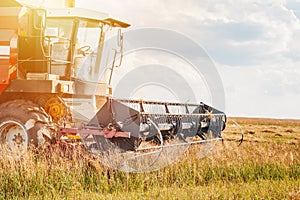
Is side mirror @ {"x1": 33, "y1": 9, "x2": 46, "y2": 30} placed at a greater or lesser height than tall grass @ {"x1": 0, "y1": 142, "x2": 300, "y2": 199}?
greater

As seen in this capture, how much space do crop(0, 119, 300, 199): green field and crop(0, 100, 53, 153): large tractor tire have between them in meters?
0.41

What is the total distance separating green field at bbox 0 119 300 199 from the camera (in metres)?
6.25

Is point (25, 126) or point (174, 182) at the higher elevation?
point (25, 126)

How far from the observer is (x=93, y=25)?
9789 millimetres

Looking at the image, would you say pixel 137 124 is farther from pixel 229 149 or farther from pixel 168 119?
pixel 229 149

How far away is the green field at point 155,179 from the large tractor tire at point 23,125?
405mm

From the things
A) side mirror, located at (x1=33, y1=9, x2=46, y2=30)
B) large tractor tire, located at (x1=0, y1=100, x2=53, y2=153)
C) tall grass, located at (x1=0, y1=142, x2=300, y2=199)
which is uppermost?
side mirror, located at (x1=33, y1=9, x2=46, y2=30)

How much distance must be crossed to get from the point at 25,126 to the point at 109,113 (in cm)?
153

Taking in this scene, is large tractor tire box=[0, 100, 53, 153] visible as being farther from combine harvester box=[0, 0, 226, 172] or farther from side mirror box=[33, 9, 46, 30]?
side mirror box=[33, 9, 46, 30]

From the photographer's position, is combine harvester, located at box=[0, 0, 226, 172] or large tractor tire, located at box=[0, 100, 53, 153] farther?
large tractor tire, located at box=[0, 100, 53, 153]

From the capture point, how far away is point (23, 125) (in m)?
8.37

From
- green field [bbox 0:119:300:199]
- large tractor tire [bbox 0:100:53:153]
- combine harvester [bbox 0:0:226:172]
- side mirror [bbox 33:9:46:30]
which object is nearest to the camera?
green field [bbox 0:119:300:199]

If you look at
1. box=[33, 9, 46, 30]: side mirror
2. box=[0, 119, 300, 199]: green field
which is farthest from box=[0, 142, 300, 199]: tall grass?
box=[33, 9, 46, 30]: side mirror

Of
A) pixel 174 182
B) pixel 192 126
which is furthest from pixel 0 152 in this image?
pixel 192 126
